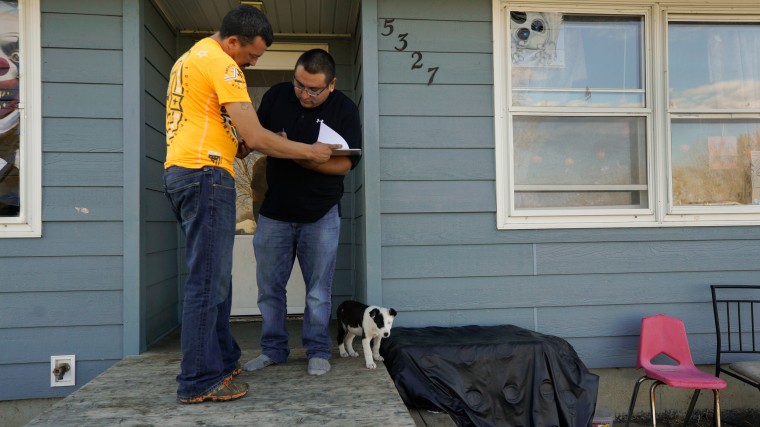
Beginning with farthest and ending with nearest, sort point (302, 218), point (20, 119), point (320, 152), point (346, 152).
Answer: point (20, 119) < point (302, 218) < point (346, 152) < point (320, 152)

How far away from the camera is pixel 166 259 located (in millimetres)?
3439

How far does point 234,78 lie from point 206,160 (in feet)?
1.05

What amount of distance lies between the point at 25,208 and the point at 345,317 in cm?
192

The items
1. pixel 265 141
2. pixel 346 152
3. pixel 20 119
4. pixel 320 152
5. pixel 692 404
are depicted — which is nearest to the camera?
pixel 265 141

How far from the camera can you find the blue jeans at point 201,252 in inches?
72.0

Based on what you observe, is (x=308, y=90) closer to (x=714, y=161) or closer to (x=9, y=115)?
(x=9, y=115)

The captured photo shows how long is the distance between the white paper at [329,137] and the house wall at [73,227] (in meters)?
1.37

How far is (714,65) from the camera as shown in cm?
329

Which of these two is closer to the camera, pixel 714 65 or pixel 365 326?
pixel 365 326

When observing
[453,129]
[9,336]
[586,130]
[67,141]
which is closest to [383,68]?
[453,129]

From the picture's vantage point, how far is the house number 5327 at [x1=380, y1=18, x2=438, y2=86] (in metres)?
3.05

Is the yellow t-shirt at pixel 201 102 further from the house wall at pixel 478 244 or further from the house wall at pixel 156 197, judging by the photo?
the house wall at pixel 478 244

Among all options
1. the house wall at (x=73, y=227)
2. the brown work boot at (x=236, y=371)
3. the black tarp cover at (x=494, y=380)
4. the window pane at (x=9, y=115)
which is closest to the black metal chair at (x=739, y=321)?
the black tarp cover at (x=494, y=380)

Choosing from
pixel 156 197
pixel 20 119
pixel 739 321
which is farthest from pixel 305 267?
pixel 739 321
